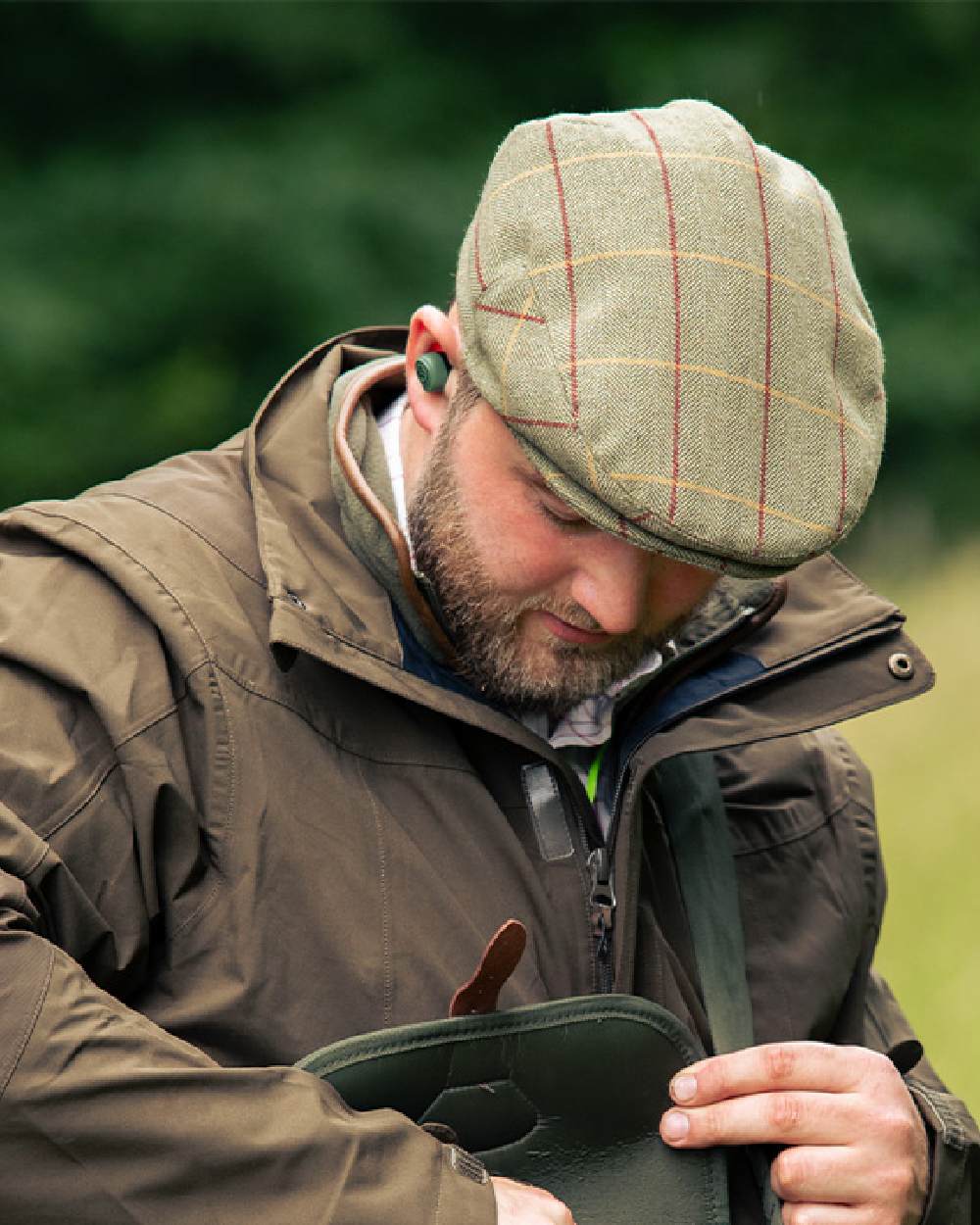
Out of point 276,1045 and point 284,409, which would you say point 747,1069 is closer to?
point 276,1045

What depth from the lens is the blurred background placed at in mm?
6453

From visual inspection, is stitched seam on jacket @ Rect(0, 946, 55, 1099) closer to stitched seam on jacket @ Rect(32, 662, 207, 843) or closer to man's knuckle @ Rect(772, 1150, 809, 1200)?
stitched seam on jacket @ Rect(32, 662, 207, 843)

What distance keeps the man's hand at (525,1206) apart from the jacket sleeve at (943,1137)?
0.55 meters

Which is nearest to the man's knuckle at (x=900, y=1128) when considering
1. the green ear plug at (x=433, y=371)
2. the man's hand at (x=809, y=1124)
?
the man's hand at (x=809, y=1124)

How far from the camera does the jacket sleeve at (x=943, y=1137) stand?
6.52 feet

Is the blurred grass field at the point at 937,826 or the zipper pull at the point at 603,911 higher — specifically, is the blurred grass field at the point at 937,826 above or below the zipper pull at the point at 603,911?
below

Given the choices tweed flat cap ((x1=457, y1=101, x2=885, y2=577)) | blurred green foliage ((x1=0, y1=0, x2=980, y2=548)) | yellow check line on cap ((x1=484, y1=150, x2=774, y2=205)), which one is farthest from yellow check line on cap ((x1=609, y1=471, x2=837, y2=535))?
blurred green foliage ((x1=0, y1=0, x2=980, y2=548))

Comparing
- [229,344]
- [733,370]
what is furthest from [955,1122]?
[229,344]

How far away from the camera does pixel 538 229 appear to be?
178cm

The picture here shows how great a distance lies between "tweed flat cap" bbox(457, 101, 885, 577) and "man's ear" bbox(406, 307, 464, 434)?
8cm

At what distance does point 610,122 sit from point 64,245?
16.3ft

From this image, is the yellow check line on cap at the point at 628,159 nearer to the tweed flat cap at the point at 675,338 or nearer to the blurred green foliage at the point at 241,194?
the tweed flat cap at the point at 675,338

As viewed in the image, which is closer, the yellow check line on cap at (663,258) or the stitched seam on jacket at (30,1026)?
the stitched seam on jacket at (30,1026)

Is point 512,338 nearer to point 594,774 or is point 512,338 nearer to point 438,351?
point 438,351
